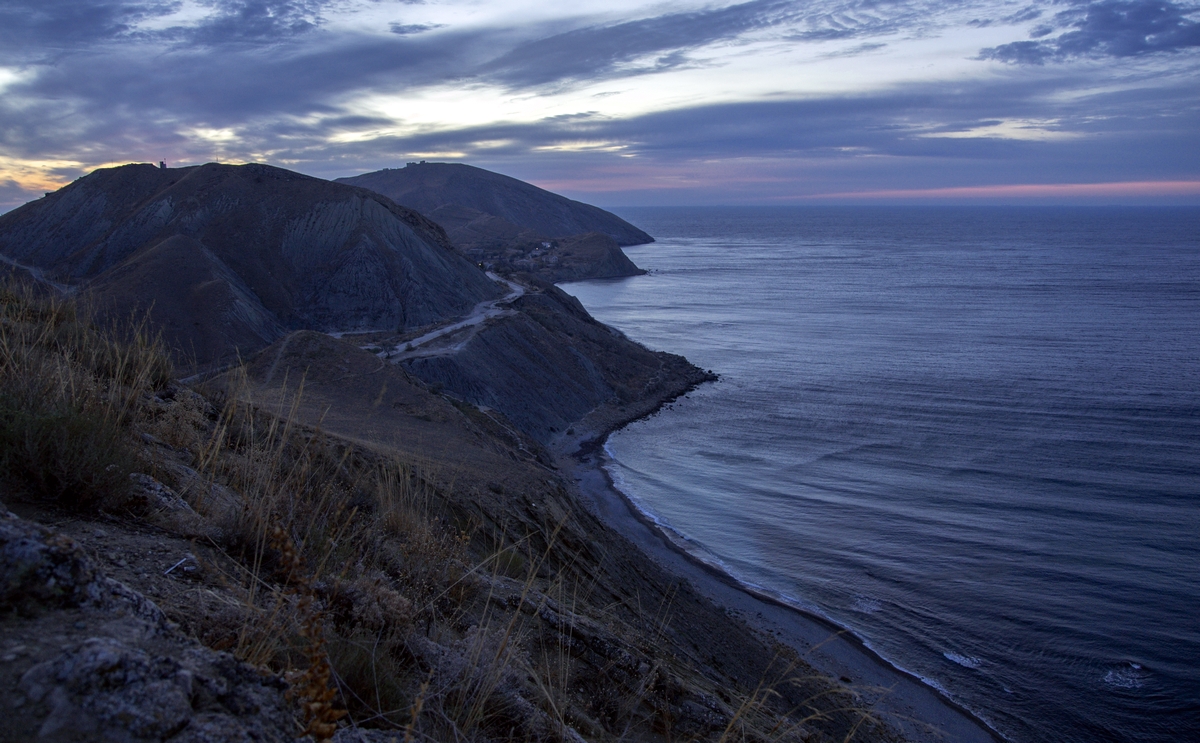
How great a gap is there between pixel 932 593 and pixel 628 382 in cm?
2493

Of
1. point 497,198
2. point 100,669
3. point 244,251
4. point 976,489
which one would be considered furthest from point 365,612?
point 497,198

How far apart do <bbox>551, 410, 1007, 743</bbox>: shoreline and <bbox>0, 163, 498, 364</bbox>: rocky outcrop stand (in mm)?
21610

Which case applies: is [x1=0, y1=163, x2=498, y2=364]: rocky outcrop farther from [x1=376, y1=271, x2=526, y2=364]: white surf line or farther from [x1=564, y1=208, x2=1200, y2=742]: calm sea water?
[x1=564, y1=208, x2=1200, y2=742]: calm sea water

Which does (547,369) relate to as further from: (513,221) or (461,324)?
(513,221)

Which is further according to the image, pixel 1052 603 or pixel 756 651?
pixel 1052 603

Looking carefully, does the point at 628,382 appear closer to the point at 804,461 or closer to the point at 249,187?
the point at 804,461

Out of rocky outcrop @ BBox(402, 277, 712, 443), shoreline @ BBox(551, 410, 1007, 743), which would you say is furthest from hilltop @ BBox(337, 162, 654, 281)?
shoreline @ BBox(551, 410, 1007, 743)

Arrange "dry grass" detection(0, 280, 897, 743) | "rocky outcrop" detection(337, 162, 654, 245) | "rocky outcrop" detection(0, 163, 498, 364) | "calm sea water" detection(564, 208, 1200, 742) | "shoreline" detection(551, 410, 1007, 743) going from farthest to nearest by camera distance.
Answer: "rocky outcrop" detection(337, 162, 654, 245), "rocky outcrop" detection(0, 163, 498, 364), "calm sea water" detection(564, 208, 1200, 742), "shoreline" detection(551, 410, 1007, 743), "dry grass" detection(0, 280, 897, 743)

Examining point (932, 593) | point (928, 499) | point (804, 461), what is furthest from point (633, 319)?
point (932, 593)

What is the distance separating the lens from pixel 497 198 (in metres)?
173

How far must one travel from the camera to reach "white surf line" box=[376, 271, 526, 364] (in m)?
33.5

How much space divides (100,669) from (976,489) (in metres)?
26.7

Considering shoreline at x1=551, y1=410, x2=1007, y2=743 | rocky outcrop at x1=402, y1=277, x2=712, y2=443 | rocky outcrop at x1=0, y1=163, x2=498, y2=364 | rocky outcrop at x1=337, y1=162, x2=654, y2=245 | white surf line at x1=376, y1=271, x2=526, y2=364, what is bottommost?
shoreline at x1=551, y1=410, x2=1007, y2=743

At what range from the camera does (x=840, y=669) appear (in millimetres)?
15242
